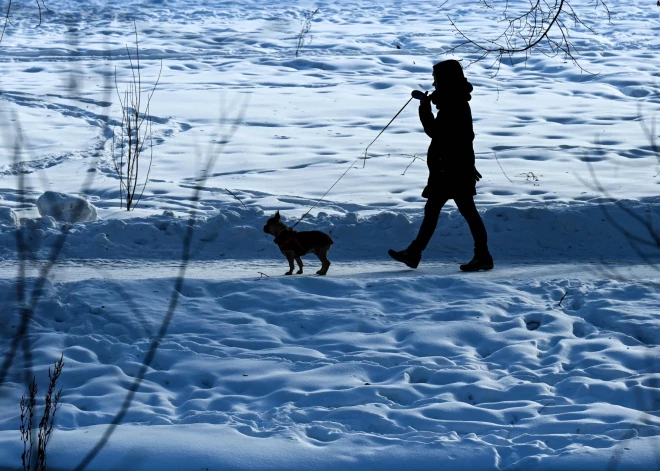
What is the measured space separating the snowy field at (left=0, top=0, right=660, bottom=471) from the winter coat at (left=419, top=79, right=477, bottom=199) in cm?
72

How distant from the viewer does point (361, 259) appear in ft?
25.3

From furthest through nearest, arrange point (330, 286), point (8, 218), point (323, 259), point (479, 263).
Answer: point (8, 218), point (479, 263), point (323, 259), point (330, 286)

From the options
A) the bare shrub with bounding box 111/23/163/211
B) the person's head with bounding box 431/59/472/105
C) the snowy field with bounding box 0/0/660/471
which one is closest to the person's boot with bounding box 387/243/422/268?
the snowy field with bounding box 0/0/660/471

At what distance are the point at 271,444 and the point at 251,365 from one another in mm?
1090

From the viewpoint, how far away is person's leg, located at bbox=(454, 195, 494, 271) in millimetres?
6745

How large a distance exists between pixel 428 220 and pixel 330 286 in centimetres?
105

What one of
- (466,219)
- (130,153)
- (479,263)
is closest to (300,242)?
(466,219)

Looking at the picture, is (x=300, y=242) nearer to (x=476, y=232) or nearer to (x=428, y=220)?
(x=428, y=220)

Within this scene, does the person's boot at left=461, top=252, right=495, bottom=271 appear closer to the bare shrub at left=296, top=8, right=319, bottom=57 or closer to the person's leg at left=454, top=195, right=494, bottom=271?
the person's leg at left=454, top=195, right=494, bottom=271

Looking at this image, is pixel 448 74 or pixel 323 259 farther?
pixel 323 259

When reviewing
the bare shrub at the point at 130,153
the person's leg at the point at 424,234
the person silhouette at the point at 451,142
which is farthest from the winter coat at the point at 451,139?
the bare shrub at the point at 130,153

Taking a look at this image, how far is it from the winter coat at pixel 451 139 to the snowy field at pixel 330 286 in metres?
0.72

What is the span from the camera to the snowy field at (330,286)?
154 inches

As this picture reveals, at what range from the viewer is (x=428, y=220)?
22.4ft
